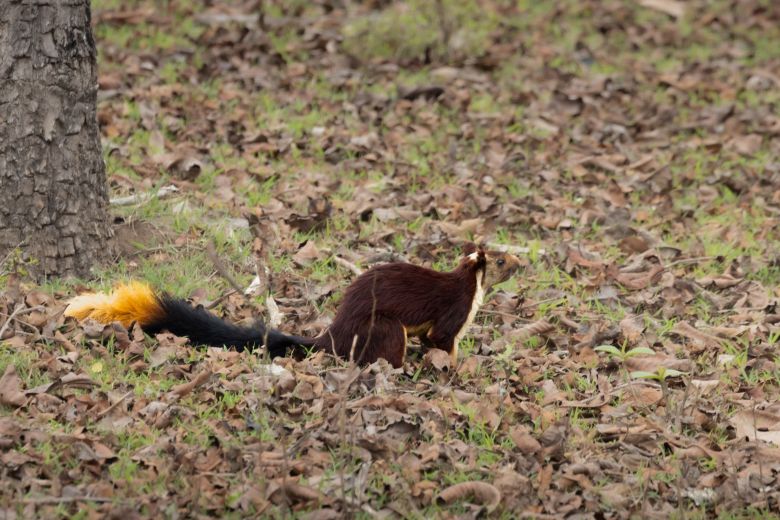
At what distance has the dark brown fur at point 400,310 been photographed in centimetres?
468

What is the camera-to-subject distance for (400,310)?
4.72 metres

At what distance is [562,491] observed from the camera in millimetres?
4105

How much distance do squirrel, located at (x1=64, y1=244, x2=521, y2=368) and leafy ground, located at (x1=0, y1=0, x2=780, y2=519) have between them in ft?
0.32

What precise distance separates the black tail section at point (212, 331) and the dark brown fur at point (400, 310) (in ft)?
0.57

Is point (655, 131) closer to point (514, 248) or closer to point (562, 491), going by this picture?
point (514, 248)

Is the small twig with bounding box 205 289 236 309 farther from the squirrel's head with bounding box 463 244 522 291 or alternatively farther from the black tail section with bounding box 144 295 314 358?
the squirrel's head with bounding box 463 244 522 291

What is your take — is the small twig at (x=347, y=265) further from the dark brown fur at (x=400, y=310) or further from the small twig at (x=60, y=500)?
the small twig at (x=60, y=500)

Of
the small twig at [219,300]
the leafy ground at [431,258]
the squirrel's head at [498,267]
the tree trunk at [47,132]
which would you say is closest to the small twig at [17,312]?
the leafy ground at [431,258]

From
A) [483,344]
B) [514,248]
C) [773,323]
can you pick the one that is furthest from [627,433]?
[514,248]

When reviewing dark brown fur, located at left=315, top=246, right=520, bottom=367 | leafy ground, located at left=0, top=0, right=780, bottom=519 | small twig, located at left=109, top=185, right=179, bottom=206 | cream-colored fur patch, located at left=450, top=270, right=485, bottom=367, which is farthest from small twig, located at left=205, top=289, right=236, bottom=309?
cream-colored fur patch, located at left=450, top=270, right=485, bottom=367

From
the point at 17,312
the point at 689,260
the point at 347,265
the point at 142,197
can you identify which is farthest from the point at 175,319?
the point at 689,260

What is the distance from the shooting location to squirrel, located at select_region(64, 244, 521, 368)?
470cm

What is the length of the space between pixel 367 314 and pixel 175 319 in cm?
85

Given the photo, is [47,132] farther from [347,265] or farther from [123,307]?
[347,265]
